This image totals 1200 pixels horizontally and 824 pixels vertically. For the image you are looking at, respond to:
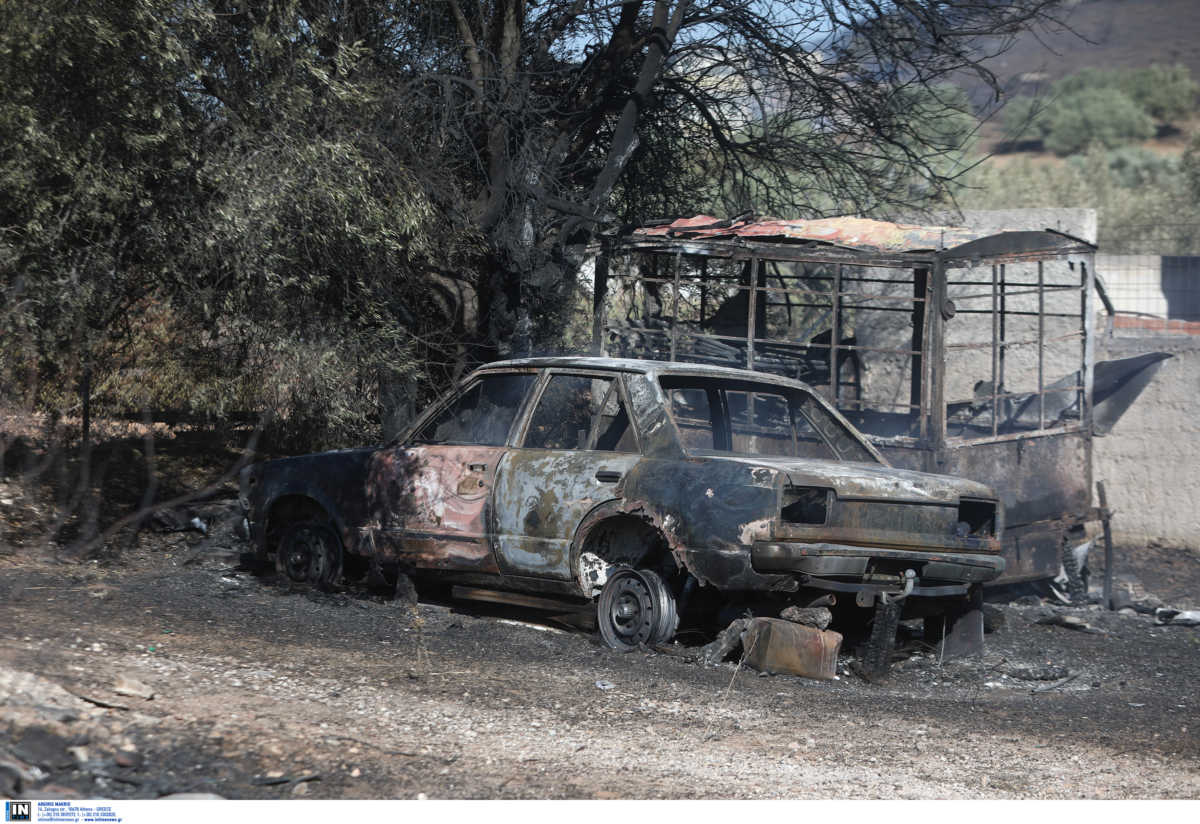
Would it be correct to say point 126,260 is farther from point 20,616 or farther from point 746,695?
point 746,695

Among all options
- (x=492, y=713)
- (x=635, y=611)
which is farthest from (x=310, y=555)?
(x=492, y=713)

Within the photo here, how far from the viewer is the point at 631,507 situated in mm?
6469

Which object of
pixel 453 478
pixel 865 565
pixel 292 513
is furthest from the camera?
pixel 292 513

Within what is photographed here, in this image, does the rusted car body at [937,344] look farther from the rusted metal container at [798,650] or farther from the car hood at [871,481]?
the rusted metal container at [798,650]

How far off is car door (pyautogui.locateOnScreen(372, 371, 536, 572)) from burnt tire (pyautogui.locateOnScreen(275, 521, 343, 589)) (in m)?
0.59

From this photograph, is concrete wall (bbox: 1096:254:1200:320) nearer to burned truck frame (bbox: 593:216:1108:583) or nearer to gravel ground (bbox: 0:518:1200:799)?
burned truck frame (bbox: 593:216:1108:583)

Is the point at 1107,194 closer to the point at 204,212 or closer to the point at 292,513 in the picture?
the point at 204,212

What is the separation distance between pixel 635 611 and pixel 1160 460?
759 cm

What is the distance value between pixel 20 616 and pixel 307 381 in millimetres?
3303

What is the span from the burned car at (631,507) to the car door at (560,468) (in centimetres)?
1

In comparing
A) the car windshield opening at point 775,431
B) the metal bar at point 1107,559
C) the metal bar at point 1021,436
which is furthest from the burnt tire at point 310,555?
the metal bar at point 1107,559

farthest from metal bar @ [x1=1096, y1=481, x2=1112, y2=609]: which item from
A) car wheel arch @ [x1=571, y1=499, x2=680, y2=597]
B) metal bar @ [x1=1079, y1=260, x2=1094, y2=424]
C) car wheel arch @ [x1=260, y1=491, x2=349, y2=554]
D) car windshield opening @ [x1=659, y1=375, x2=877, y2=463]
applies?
car wheel arch @ [x1=260, y1=491, x2=349, y2=554]

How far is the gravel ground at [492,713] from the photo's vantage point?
162 inches

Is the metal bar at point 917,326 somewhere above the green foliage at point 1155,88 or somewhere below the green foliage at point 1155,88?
below
